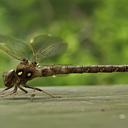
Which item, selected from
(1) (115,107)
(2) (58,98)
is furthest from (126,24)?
(1) (115,107)

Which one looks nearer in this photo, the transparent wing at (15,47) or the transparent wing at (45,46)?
the transparent wing at (15,47)

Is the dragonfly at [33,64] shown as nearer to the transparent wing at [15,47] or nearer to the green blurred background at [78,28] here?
the transparent wing at [15,47]

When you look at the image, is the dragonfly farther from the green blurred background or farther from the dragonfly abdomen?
the green blurred background

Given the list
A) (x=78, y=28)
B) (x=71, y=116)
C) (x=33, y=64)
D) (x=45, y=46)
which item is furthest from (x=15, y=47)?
(x=78, y=28)

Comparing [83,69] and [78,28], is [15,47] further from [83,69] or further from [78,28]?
[78,28]

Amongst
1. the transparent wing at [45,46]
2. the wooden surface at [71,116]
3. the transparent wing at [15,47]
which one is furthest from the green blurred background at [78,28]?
the wooden surface at [71,116]

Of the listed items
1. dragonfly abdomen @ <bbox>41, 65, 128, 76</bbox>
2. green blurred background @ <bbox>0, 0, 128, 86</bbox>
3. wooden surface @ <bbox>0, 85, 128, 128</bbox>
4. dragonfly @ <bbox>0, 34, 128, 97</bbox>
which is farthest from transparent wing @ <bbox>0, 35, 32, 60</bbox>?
green blurred background @ <bbox>0, 0, 128, 86</bbox>

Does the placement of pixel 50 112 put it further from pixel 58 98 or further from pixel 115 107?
pixel 58 98

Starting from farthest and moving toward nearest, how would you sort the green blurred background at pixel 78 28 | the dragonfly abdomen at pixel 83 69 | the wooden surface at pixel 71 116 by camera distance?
1. the green blurred background at pixel 78 28
2. the dragonfly abdomen at pixel 83 69
3. the wooden surface at pixel 71 116
